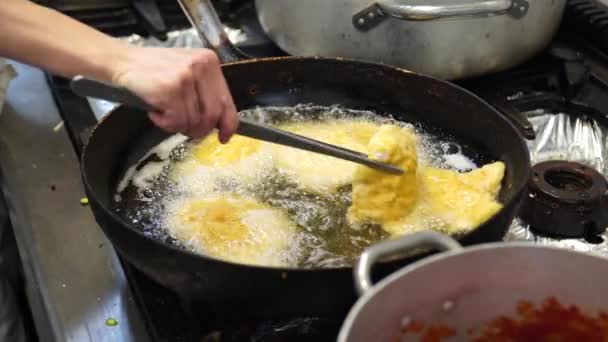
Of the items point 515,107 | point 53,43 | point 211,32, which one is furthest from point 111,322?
point 515,107

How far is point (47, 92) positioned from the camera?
42.7 inches

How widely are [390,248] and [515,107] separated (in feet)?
2.15

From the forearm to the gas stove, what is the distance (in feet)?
0.75

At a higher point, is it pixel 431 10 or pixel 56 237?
pixel 431 10

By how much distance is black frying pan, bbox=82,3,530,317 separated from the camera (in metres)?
0.57

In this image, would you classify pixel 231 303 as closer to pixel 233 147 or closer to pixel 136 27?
pixel 233 147

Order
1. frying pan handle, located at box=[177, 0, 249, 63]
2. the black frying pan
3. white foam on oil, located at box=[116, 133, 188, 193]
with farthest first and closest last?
frying pan handle, located at box=[177, 0, 249, 63] → white foam on oil, located at box=[116, 133, 188, 193] → the black frying pan

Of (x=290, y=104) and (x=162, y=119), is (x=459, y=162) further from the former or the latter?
(x=162, y=119)

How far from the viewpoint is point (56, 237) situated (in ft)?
2.64

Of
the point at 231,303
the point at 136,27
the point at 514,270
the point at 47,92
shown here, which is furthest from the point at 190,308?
the point at 136,27

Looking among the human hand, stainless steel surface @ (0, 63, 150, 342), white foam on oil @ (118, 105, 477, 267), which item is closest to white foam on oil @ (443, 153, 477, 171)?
white foam on oil @ (118, 105, 477, 267)

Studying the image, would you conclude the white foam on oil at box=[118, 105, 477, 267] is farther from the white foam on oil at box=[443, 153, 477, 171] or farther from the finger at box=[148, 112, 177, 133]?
the finger at box=[148, 112, 177, 133]

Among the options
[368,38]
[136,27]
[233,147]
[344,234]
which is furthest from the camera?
[136,27]

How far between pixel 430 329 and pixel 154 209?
1.32ft
